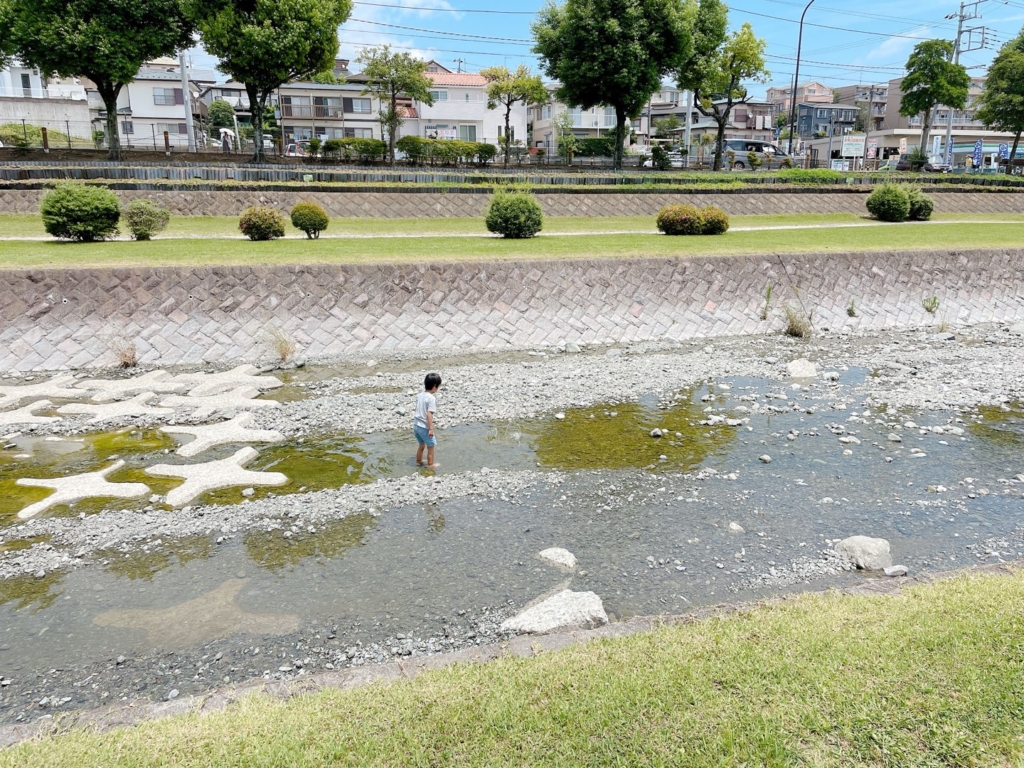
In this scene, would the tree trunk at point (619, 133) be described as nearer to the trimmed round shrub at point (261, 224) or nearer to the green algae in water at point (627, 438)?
the trimmed round shrub at point (261, 224)

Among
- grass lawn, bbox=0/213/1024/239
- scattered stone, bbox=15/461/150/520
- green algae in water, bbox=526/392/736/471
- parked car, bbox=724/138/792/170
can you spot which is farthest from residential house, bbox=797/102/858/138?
scattered stone, bbox=15/461/150/520

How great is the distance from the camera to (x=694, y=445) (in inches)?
385

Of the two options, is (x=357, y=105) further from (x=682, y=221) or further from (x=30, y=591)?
(x=30, y=591)

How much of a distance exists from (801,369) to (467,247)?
368 inches

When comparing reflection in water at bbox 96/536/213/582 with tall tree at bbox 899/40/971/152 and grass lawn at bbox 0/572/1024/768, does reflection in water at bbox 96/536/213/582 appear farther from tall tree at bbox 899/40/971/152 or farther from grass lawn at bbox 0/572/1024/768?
tall tree at bbox 899/40/971/152

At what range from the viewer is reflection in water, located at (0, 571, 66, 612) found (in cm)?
596

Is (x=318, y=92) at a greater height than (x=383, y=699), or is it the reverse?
(x=318, y=92)

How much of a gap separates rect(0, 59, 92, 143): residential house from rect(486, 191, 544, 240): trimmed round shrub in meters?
46.2

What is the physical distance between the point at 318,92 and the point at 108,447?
200 feet

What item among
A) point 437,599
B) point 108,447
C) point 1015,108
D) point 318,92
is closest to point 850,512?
point 437,599

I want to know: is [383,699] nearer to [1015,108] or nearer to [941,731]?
[941,731]

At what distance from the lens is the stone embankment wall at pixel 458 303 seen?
46.3ft

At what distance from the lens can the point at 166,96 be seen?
201 ft

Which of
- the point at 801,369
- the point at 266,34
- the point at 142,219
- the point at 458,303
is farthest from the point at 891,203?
the point at 266,34
